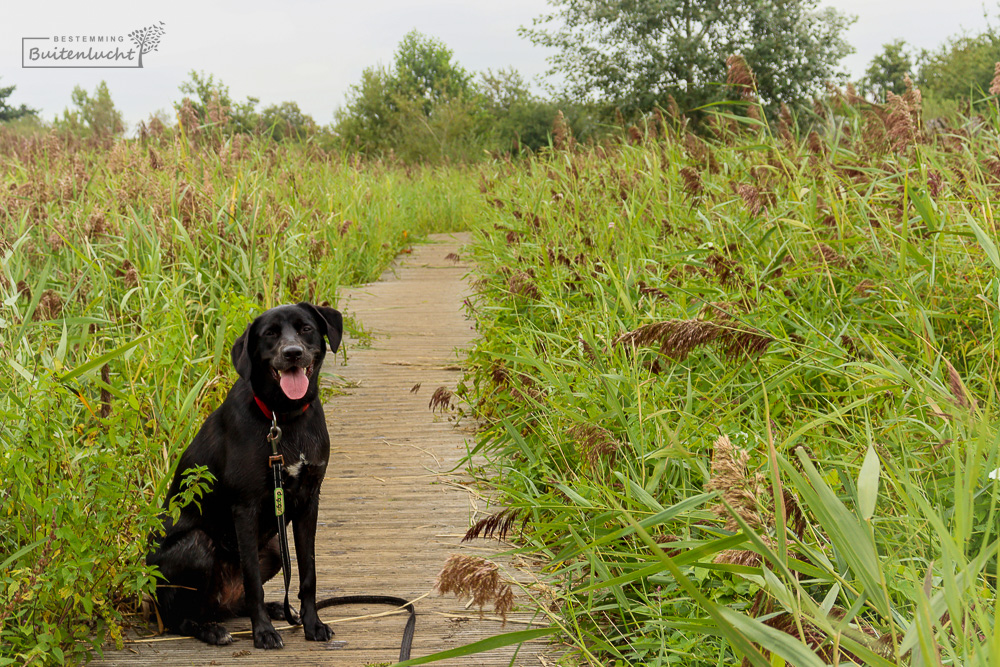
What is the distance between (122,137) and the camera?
22.6ft

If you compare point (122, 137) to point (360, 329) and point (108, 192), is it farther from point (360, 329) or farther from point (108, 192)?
point (360, 329)

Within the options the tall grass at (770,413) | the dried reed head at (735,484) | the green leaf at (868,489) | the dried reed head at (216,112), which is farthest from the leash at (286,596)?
the dried reed head at (216,112)

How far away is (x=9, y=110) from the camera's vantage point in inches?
1682

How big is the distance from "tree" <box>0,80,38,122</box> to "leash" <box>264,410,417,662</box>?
44953 mm

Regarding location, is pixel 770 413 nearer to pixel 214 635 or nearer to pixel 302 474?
pixel 302 474

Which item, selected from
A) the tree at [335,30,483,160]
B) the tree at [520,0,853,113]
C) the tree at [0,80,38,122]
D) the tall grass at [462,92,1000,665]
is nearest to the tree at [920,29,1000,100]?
the tree at [520,0,853,113]

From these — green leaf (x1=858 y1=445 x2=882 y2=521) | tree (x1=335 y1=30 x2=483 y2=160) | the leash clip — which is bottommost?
the leash clip

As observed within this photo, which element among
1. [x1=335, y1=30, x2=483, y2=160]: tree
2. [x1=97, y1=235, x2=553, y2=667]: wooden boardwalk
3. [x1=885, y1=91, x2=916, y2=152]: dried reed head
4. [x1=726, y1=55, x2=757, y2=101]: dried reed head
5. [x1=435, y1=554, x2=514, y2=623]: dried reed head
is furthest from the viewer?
[x1=335, y1=30, x2=483, y2=160]: tree

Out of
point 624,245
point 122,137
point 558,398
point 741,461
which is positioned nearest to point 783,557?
point 741,461

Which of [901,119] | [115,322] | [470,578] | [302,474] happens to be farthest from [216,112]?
[470,578]

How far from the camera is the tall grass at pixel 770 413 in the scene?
118 centimetres

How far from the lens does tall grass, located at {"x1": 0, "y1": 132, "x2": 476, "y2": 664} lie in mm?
2287

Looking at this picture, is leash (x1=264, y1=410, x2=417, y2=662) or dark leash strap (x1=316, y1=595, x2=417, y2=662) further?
dark leash strap (x1=316, y1=595, x2=417, y2=662)

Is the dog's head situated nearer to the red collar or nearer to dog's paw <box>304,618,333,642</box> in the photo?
the red collar
